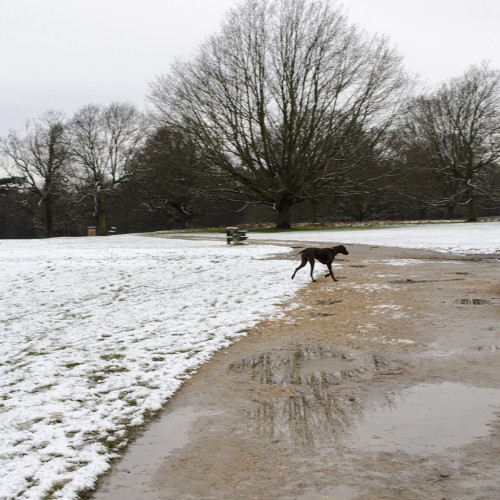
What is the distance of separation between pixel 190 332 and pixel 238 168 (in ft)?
100

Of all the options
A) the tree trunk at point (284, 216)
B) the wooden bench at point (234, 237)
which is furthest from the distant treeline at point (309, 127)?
the wooden bench at point (234, 237)

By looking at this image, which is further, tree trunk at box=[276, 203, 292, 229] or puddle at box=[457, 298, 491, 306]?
tree trunk at box=[276, 203, 292, 229]

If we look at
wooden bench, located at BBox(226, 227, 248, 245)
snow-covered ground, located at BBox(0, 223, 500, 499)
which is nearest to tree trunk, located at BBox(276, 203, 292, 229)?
wooden bench, located at BBox(226, 227, 248, 245)

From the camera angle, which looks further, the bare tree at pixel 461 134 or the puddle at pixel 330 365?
the bare tree at pixel 461 134

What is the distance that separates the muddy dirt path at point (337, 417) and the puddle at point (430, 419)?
0.05 ft

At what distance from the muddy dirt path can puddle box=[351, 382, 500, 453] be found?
15 millimetres

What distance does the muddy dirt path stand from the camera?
3908 mm

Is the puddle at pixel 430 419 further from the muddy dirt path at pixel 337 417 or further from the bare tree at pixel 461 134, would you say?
the bare tree at pixel 461 134

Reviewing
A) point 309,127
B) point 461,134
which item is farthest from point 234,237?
point 461,134

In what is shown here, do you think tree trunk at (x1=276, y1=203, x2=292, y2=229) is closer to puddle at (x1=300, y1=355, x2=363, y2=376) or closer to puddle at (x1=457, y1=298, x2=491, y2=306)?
puddle at (x1=457, y1=298, x2=491, y2=306)

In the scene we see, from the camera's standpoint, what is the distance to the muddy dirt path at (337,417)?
391cm

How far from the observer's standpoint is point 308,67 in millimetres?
36312

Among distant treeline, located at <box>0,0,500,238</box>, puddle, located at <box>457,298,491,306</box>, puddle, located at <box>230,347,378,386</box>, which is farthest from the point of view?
distant treeline, located at <box>0,0,500,238</box>

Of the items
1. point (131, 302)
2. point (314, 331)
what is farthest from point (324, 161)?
point (314, 331)
